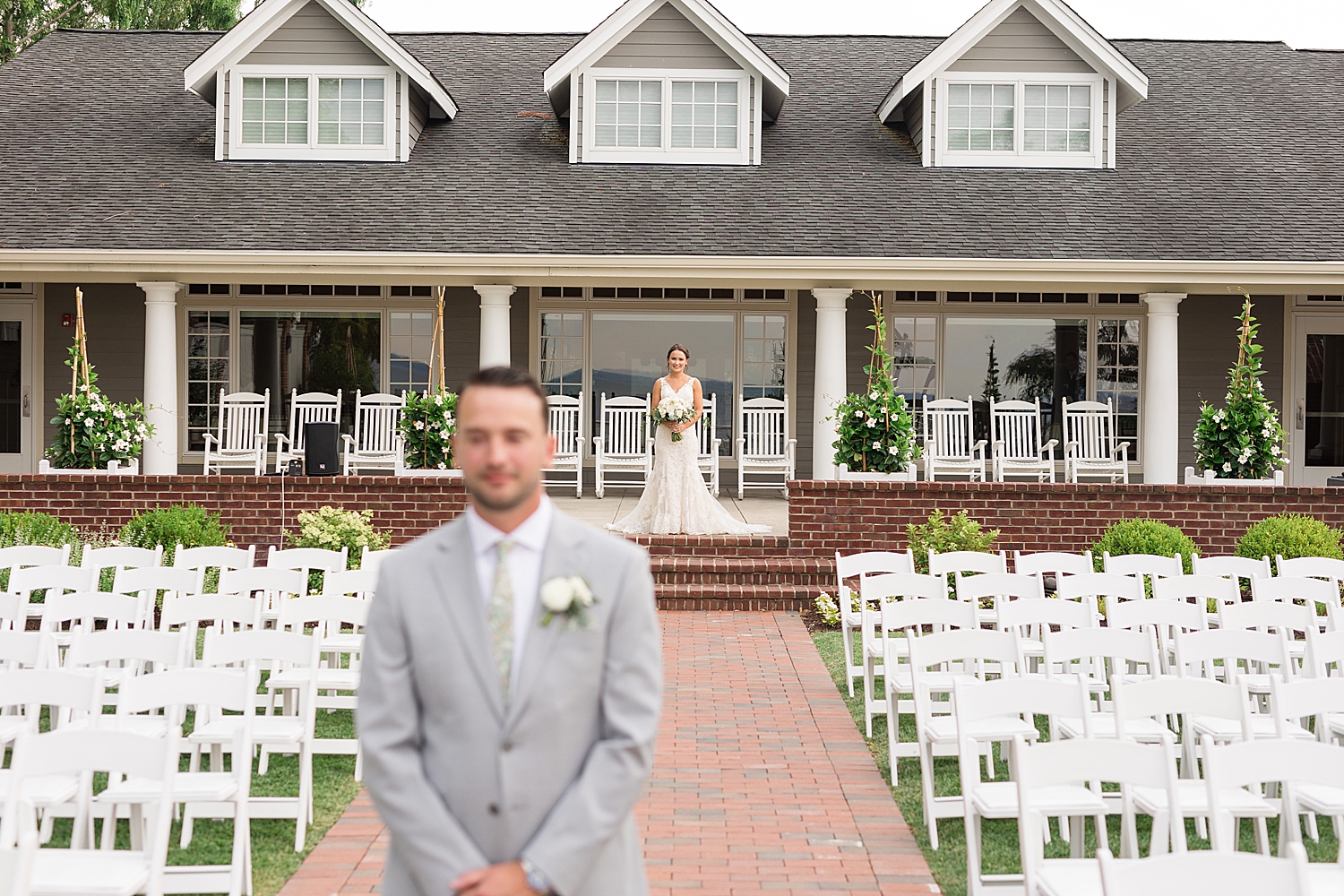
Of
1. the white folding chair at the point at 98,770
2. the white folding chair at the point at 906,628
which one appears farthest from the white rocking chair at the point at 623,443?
the white folding chair at the point at 98,770

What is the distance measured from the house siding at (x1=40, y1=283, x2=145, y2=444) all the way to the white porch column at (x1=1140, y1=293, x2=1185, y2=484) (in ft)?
39.9

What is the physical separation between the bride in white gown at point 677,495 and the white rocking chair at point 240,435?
466 cm

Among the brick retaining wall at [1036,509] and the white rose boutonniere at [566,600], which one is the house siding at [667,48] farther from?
the white rose boutonniere at [566,600]

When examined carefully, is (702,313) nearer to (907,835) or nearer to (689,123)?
(689,123)

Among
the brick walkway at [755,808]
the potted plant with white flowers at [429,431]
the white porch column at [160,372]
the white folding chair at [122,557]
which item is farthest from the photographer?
the white porch column at [160,372]

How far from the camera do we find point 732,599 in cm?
1163

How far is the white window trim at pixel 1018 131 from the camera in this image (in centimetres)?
1617

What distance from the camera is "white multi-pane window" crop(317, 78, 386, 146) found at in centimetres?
1620

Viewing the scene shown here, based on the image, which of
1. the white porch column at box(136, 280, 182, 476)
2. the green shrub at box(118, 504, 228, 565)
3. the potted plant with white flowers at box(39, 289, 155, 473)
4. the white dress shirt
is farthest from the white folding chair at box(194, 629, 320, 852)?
the white porch column at box(136, 280, 182, 476)

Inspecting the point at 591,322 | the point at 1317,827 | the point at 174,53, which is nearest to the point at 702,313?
the point at 591,322

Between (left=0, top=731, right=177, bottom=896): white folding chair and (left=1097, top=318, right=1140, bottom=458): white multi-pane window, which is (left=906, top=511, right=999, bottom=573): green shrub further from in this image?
(left=0, top=731, right=177, bottom=896): white folding chair

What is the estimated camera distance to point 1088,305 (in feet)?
53.9

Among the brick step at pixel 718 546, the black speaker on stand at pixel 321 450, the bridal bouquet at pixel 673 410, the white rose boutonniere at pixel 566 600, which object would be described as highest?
the bridal bouquet at pixel 673 410

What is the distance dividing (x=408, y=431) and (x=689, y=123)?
592 cm
